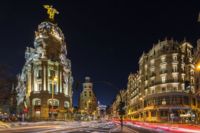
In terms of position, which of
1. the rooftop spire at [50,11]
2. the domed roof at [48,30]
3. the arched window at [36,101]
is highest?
the rooftop spire at [50,11]

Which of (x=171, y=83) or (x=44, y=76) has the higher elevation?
(x=44, y=76)

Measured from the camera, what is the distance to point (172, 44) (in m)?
98.9

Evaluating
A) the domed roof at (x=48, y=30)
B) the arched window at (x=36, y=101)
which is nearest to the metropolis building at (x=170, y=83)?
the arched window at (x=36, y=101)

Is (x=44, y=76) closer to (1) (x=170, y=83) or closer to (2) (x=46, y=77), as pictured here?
(2) (x=46, y=77)

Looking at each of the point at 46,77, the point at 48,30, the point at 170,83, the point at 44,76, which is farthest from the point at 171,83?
the point at 48,30

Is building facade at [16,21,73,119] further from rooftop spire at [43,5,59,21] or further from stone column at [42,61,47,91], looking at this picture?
rooftop spire at [43,5,59,21]

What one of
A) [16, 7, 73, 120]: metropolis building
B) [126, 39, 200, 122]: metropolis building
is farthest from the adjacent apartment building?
[16, 7, 73, 120]: metropolis building

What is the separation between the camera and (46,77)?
125 meters

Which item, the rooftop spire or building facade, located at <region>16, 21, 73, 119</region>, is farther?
the rooftop spire

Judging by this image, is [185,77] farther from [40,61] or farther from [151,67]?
[40,61]

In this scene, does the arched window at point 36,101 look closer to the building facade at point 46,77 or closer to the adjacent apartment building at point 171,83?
the building facade at point 46,77

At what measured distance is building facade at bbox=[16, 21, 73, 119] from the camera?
4749 inches

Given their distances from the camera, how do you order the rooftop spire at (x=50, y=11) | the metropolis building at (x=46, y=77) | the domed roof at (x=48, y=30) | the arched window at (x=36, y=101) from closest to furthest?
the metropolis building at (x=46, y=77) → the arched window at (x=36, y=101) → the domed roof at (x=48, y=30) → the rooftop spire at (x=50, y=11)

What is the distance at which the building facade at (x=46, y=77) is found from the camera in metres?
121
